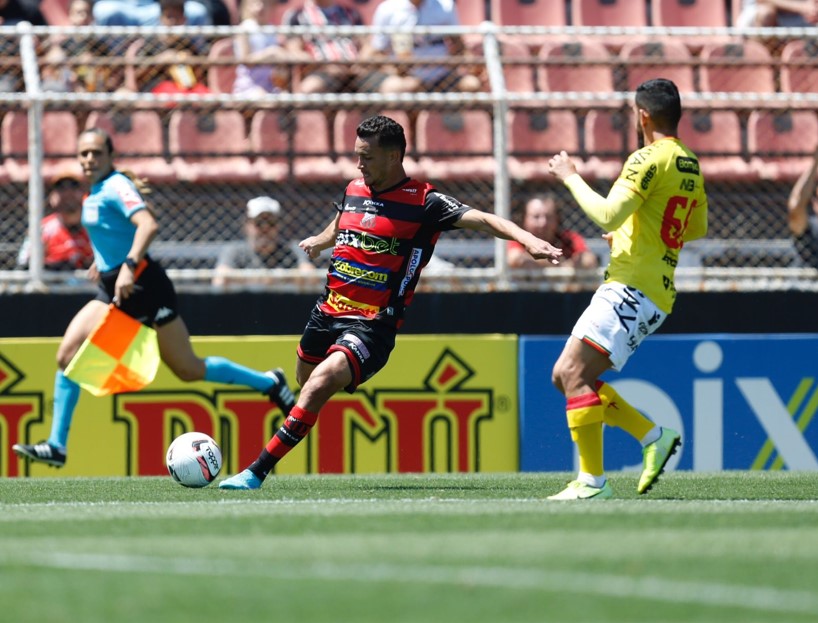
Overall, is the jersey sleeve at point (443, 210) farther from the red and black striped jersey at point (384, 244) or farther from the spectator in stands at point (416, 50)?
the spectator in stands at point (416, 50)

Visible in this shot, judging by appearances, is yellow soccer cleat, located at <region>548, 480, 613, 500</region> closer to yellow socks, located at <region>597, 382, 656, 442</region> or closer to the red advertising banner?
yellow socks, located at <region>597, 382, 656, 442</region>

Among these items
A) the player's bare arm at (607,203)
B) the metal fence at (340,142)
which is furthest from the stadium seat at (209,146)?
the player's bare arm at (607,203)

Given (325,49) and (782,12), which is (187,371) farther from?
(782,12)

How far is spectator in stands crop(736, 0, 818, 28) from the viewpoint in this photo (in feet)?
48.1

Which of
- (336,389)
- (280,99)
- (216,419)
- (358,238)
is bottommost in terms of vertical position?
(216,419)

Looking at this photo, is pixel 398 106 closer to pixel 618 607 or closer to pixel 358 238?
pixel 358 238

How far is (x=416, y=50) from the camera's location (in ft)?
43.5

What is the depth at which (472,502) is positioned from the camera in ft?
24.4

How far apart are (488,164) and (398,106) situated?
2.82ft

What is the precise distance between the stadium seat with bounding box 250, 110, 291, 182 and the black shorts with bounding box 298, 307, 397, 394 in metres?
3.72

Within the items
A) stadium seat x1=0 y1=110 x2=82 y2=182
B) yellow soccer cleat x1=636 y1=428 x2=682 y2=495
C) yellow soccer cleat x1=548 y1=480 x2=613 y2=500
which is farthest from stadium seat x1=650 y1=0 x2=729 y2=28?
yellow soccer cleat x1=548 y1=480 x2=613 y2=500

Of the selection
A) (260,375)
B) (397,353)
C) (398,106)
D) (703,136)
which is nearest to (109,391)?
(260,375)

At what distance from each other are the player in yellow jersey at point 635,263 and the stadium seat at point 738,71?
5.78 meters

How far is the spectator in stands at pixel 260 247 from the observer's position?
11625 mm
